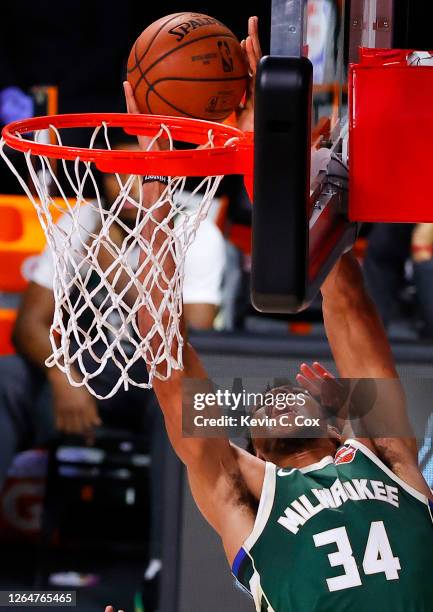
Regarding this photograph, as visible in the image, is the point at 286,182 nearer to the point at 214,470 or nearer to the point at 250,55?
the point at 250,55

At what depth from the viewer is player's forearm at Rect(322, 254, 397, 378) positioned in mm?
2482

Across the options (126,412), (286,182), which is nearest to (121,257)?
(286,182)

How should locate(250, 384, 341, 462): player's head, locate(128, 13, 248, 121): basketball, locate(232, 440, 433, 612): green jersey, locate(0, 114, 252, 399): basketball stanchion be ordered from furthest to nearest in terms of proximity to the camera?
1. locate(250, 384, 341, 462): player's head
2. locate(232, 440, 433, 612): green jersey
3. locate(128, 13, 248, 121): basketball
4. locate(0, 114, 252, 399): basketball stanchion

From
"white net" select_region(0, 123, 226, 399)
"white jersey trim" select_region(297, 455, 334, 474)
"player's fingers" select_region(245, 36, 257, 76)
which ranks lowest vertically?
A: "white jersey trim" select_region(297, 455, 334, 474)

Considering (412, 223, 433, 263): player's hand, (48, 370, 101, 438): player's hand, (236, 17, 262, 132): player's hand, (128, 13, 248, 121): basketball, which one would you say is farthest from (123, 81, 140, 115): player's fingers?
(412, 223, 433, 263): player's hand

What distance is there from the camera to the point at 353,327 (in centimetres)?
253

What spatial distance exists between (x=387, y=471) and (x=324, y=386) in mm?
283

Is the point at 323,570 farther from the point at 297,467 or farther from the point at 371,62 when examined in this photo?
the point at 371,62

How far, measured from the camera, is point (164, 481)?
9.01ft

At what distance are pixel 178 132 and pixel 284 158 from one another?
63 centimetres

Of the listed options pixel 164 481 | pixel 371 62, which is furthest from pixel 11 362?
pixel 371 62

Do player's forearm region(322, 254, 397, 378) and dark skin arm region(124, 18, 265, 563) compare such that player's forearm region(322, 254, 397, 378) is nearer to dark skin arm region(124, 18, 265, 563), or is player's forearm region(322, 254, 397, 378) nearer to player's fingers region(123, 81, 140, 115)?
dark skin arm region(124, 18, 265, 563)

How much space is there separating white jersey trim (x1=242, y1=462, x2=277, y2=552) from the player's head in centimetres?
9

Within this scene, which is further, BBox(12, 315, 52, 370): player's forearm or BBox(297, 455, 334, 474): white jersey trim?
BBox(12, 315, 52, 370): player's forearm
